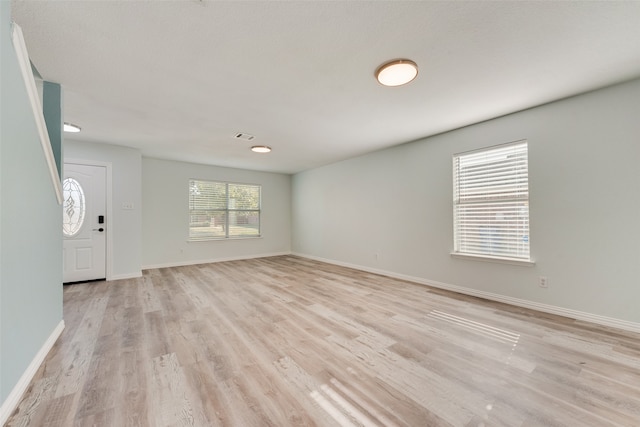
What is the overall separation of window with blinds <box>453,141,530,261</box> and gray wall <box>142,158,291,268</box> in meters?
5.01

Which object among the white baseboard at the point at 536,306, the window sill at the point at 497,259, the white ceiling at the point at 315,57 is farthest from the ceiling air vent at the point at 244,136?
the window sill at the point at 497,259

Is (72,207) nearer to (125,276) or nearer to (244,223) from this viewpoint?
(125,276)

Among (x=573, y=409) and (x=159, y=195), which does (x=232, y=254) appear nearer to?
(x=159, y=195)

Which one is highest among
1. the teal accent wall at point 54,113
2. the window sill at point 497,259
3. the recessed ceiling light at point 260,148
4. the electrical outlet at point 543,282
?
the recessed ceiling light at point 260,148

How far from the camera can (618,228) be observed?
249 cm

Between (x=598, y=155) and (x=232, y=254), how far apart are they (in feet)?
22.0

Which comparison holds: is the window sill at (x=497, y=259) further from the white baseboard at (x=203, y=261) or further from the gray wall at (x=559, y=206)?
the white baseboard at (x=203, y=261)

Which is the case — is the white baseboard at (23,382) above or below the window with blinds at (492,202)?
below

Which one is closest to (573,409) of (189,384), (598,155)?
(189,384)

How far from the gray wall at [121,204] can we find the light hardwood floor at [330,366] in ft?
4.17

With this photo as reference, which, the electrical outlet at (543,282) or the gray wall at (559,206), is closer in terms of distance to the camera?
the gray wall at (559,206)

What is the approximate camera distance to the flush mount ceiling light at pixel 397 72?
209cm

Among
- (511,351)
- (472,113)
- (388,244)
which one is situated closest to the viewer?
(511,351)

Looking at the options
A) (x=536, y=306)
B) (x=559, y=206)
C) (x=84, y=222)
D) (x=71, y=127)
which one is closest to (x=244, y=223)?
(x=84, y=222)
